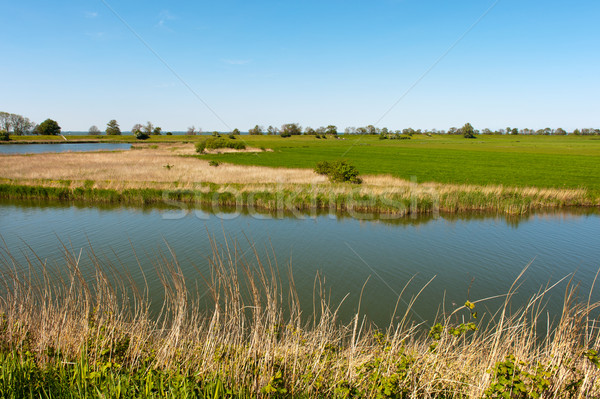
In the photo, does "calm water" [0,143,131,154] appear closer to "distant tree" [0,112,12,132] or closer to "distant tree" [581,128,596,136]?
"distant tree" [0,112,12,132]

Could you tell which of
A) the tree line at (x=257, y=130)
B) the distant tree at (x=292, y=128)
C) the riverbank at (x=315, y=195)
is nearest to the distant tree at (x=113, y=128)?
the tree line at (x=257, y=130)

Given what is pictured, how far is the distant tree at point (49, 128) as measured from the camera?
98625mm

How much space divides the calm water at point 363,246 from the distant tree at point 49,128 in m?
101

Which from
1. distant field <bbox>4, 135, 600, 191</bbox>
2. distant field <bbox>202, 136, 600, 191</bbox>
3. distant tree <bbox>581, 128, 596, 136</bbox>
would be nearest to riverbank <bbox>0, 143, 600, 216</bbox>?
distant field <bbox>4, 135, 600, 191</bbox>

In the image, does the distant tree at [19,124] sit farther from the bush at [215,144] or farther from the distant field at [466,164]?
the bush at [215,144]

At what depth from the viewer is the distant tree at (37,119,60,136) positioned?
98.6 meters

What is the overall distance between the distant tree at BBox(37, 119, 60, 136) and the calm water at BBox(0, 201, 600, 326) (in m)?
101

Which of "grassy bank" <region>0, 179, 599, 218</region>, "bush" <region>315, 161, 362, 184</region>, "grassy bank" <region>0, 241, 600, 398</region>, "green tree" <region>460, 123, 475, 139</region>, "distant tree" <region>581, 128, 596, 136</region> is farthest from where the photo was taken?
"distant tree" <region>581, 128, 596, 136</region>

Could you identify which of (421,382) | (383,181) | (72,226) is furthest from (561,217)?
(72,226)

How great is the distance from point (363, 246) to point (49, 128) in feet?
389

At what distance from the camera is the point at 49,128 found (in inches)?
3898

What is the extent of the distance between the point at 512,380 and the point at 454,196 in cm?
1740

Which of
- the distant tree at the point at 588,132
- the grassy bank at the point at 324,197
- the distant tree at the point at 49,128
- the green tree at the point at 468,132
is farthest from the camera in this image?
the distant tree at the point at 588,132

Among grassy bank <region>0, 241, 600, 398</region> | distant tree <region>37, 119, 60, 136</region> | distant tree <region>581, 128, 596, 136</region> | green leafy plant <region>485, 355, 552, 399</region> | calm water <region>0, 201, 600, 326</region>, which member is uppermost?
distant tree <region>581, 128, 596, 136</region>
